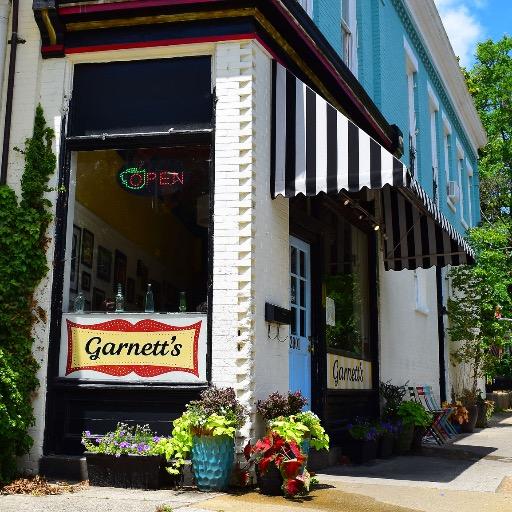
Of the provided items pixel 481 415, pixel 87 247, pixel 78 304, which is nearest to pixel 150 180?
pixel 87 247

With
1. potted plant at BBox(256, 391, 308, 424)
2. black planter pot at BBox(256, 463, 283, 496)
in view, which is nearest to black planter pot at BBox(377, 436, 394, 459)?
potted plant at BBox(256, 391, 308, 424)

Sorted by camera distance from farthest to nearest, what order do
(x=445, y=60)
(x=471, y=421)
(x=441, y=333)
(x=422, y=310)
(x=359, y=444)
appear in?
1. (x=445, y=60)
2. (x=441, y=333)
3. (x=471, y=421)
4. (x=422, y=310)
5. (x=359, y=444)

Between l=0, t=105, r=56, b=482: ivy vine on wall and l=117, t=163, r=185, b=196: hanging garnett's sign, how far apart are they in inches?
32.4

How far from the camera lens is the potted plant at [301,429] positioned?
6.60 metres

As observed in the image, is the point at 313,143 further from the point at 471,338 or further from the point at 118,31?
the point at 471,338

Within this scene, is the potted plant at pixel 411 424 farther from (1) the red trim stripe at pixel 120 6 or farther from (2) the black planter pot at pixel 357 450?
(1) the red trim stripe at pixel 120 6

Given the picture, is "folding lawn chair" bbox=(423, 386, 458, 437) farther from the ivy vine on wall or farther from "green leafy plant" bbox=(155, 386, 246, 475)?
the ivy vine on wall

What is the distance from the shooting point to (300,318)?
8930 millimetres

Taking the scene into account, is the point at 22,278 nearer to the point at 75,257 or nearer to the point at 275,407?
the point at 75,257

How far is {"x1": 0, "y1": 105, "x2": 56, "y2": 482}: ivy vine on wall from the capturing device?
6.86 m

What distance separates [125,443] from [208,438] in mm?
831

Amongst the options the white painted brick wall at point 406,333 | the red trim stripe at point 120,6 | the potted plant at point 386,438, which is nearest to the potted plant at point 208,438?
the potted plant at point 386,438

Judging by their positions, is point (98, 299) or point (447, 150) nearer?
point (98, 299)

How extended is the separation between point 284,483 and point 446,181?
1364 cm
